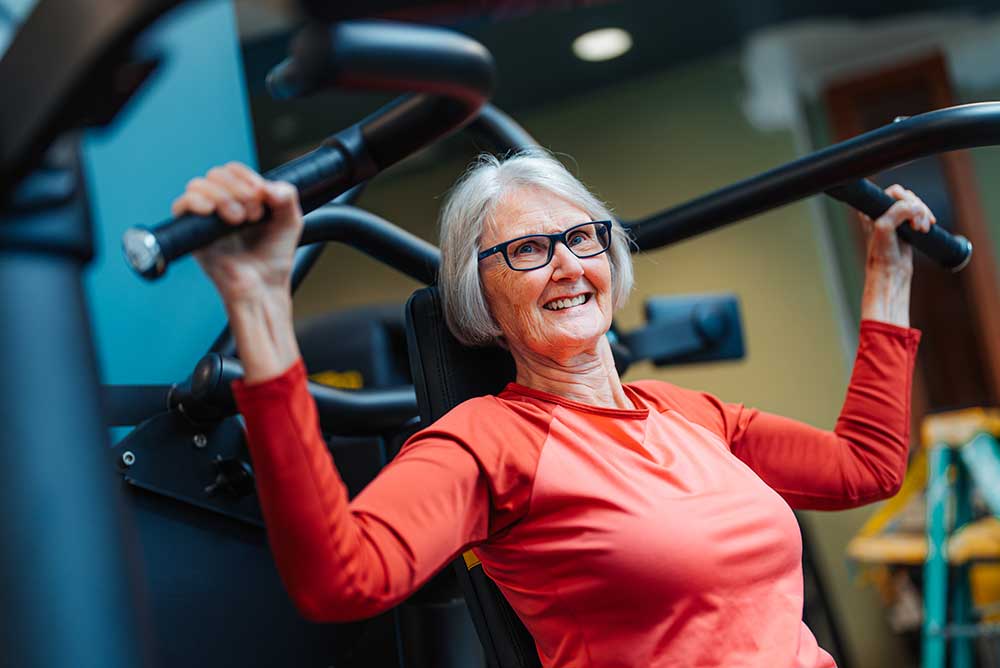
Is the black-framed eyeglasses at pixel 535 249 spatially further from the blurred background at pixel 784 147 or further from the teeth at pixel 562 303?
the blurred background at pixel 784 147

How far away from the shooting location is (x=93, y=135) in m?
0.43

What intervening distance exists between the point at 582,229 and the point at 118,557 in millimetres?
1025

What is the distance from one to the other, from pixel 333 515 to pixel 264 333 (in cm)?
17

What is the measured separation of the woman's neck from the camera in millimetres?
1294

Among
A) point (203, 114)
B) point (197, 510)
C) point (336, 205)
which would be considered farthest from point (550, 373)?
point (203, 114)

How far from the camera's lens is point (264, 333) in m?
0.66

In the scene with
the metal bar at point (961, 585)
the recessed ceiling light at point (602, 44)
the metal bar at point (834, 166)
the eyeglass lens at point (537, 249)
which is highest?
the recessed ceiling light at point (602, 44)

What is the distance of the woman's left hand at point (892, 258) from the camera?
142cm

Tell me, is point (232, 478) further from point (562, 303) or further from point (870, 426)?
point (870, 426)

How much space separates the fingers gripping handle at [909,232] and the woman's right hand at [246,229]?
98 centimetres

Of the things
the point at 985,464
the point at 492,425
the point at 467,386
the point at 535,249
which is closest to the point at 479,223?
the point at 535,249

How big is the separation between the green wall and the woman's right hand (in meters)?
3.49

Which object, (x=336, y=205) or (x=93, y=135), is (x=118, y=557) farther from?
(x=336, y=205)

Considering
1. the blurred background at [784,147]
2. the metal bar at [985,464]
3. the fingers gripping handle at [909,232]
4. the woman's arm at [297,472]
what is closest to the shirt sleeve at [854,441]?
the fingers gripping handle at [909,232]
